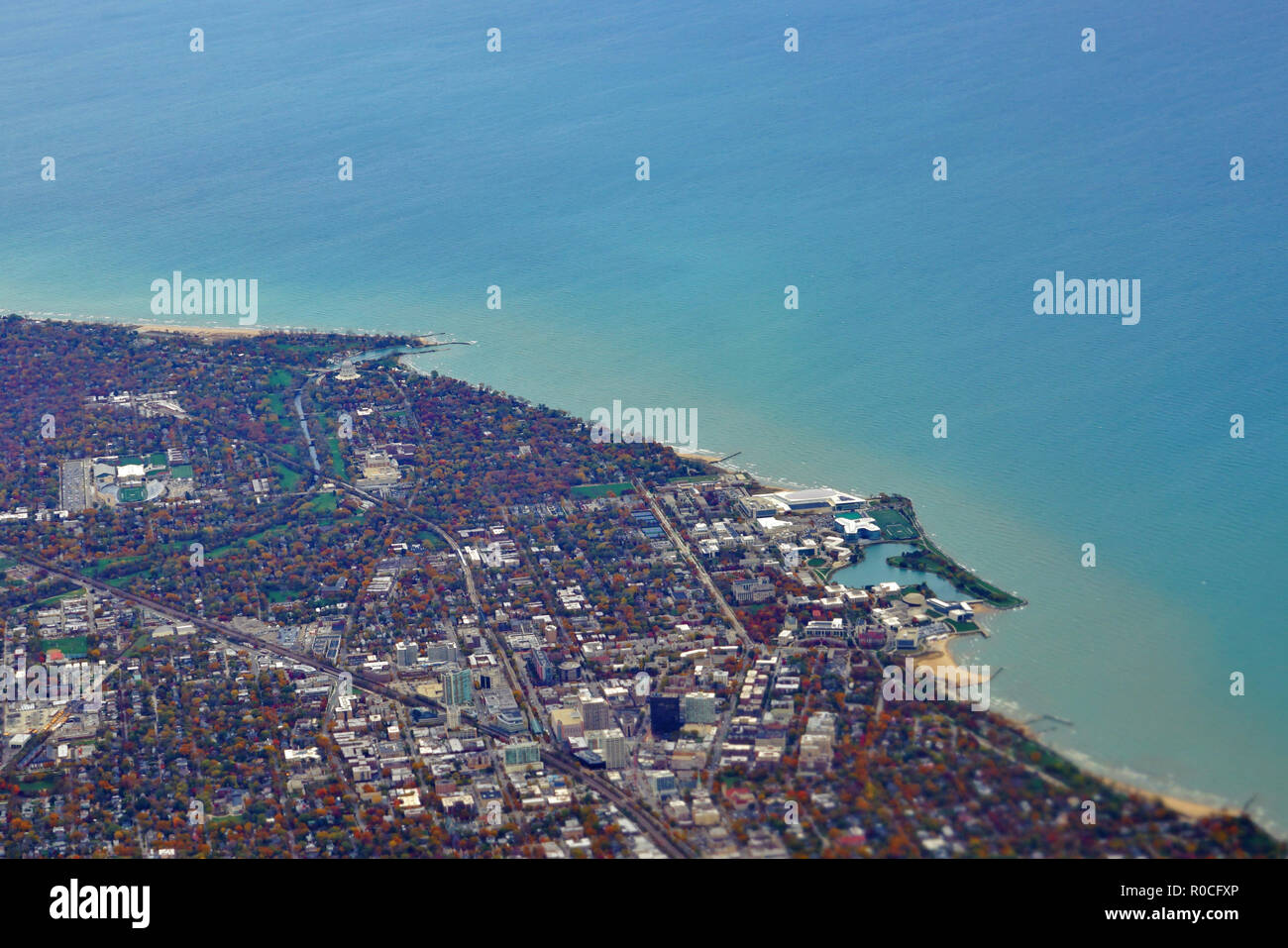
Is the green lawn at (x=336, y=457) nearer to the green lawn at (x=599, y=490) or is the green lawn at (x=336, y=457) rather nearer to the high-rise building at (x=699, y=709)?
the green lawn at (x=599, y=490)

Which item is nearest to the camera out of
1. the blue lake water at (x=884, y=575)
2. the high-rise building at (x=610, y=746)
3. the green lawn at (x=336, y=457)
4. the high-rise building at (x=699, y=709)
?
the high-rise building at (x=610, y=746)

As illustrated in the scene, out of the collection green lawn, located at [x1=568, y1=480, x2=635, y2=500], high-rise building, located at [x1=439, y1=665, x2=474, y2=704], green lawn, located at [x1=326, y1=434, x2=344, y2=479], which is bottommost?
high-rise building, located at [x1=439, y1=665, x2=474, y2=704]

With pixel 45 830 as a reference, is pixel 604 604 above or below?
above

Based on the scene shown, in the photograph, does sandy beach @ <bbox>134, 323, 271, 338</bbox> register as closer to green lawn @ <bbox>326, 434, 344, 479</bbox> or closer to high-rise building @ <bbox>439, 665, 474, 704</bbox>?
green lawn @ <bbox>326, 434, 344, 479</bbox>

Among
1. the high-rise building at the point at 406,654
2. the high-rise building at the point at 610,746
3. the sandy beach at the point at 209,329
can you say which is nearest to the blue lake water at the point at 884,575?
the high-rise building at the point at 610,746

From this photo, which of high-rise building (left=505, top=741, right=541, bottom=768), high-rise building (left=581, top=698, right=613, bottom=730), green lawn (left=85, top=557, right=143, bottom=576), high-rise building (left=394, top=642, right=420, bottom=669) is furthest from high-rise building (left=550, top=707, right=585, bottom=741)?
green lawn (left=85, top=557, right=143, bottom=576)

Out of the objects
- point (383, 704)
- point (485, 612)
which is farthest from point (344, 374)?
point (383, 704)

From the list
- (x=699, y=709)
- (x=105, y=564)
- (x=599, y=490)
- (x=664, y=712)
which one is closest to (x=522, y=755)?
(x=664, y=712)
